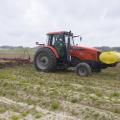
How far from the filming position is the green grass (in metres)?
10.3

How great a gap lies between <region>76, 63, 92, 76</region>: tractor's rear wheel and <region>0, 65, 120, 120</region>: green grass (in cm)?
82

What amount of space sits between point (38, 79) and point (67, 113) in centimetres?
528

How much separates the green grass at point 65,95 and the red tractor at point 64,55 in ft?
5.77

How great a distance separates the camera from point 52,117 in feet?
32.8

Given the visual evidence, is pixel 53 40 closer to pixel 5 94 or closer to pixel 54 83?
pixel 54 83

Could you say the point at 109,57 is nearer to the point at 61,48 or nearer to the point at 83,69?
the point at 83,69

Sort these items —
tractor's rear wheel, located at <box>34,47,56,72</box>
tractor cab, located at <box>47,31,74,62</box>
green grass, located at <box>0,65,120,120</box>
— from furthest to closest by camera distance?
tractor cab, located at <box>47,31,74,62</box>
tractor's rear wheel, located at <box>34,47,56,72</box>
green grass, located at <box>0,65,120,120</box>

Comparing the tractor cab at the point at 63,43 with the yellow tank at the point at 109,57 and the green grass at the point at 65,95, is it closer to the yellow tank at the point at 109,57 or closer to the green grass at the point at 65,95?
the yellow tank at the point at 109,57

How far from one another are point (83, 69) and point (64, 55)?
6.13ft

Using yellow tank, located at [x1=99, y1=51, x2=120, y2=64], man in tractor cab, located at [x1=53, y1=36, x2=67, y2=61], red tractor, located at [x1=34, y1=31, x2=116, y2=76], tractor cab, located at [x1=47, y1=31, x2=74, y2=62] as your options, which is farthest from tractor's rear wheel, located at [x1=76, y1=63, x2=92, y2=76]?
man in tractor cab, located at [x1=53, y1=36, x2=67, y2=61]

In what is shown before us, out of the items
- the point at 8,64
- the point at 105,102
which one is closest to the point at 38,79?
the point at 105,102

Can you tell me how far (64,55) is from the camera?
61.2 feet

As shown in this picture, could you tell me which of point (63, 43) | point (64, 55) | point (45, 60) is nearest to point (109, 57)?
point (64, 55)

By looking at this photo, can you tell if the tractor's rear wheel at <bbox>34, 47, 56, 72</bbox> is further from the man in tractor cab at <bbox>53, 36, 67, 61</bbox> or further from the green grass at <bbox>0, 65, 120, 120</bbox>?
the green grass at <bbox>0, 65, 120, 120</bbox>
